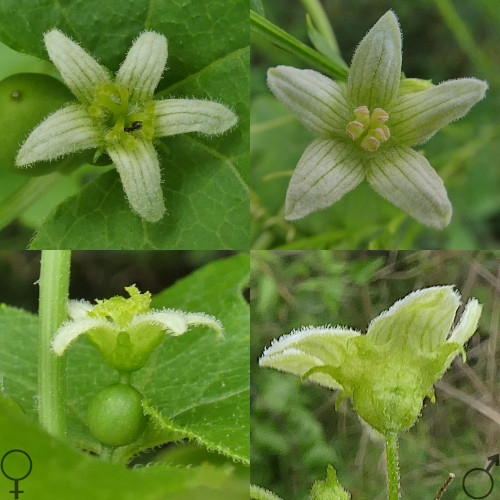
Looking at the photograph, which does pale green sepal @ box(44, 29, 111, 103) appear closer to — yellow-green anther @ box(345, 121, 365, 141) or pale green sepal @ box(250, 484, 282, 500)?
yellow-green anther @ box(345, 121, 365, 141)

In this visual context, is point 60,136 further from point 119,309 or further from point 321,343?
point 321,343

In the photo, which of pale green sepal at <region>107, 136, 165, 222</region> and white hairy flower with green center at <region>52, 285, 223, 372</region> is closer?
white hairy flower with green center at <region>52, 285, 223, 372</region>

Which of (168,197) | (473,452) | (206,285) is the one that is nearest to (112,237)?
(168,197)

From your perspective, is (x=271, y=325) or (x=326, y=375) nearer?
(x=326, y=375)

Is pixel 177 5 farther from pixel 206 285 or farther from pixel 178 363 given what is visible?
pixel 178 363

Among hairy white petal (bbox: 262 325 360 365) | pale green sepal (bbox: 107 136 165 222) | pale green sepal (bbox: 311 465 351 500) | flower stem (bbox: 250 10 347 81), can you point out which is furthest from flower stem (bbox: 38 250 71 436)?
flower stem (bbox: 250 10 347 81)

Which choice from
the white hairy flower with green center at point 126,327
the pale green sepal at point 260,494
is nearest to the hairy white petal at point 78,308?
the white hairy flower with green center at point 126,327

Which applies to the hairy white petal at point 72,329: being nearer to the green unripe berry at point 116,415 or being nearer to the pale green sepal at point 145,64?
the green unripe berry at point 116,415
